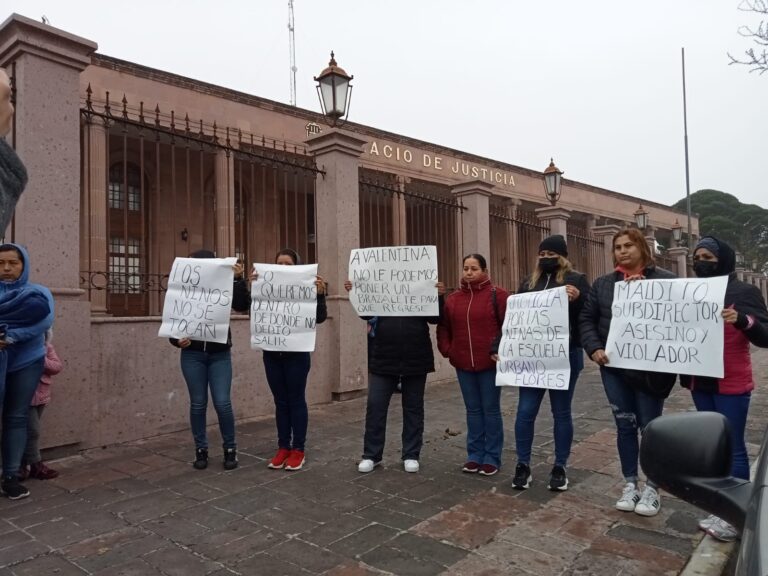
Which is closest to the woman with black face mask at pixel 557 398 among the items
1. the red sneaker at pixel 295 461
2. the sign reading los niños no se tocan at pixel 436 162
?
the red sneaker at pixel 295 461

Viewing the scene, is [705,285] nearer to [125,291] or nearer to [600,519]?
[600,519]

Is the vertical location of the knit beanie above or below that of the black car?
above

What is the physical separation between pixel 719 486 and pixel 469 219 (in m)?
9.31

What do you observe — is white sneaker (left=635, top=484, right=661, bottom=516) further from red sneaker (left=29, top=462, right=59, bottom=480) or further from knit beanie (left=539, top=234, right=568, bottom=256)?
red sneaker (left=29, top=462, right=59, bottom=480)

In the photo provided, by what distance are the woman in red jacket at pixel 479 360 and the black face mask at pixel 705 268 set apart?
1498 millimetres

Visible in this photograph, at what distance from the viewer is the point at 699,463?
5.30 ft

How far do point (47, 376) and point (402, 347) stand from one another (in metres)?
3.10

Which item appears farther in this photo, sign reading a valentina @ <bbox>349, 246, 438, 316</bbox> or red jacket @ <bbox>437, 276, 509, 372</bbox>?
sign reading a valentina @ <bbox>349, 246, 438, 316</bbox>

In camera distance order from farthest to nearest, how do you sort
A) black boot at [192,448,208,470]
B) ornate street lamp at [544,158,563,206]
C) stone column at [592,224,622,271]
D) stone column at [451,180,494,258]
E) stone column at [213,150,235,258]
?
stone column at [592,224,622,271], ornate street lamp at [544,158,563,206], stone column at [451,180,494,258], stone column at [213,150,235,258], black boot at [192,448,208,470]

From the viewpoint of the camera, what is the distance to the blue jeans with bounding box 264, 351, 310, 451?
16.2 ft

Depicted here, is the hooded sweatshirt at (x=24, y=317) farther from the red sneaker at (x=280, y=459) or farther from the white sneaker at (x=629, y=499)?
the white sneaker at (x=629, y=499)

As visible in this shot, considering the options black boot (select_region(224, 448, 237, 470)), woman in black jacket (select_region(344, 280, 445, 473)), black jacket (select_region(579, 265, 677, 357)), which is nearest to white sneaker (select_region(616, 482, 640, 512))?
black jacket (select_region(579, 265, 677, 357))

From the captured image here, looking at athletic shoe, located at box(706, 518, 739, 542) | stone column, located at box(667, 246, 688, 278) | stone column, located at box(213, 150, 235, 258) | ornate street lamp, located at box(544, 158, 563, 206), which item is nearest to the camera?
athletic shoe, located at box(706, 518, 739, 542)

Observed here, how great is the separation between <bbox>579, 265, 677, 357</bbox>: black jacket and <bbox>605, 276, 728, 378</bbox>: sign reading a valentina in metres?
0.09
